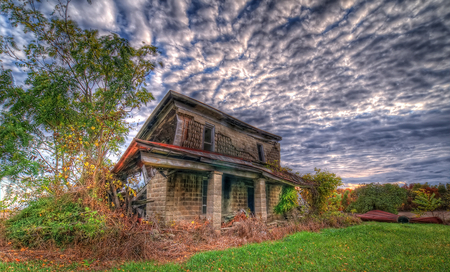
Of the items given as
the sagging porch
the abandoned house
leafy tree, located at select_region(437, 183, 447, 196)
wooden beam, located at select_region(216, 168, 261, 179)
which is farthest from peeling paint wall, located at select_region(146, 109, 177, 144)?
leafy tree, located at select_region(437, 183, 447, 196)

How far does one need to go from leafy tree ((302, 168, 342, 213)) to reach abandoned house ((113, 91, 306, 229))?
138 cm

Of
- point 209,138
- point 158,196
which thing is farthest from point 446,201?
point 158,196

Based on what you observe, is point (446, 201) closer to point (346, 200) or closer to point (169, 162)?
point (346, 200)

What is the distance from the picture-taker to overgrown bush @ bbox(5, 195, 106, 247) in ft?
17.5

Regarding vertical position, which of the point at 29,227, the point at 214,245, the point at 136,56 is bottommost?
the point at 214,245

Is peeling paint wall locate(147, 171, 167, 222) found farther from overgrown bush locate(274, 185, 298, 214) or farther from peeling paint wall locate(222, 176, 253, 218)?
overgrown bush locate(274, 185, 298, 214)

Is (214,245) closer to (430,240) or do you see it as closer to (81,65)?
(430,240)

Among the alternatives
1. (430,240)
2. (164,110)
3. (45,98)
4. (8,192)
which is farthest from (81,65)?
(430,240)

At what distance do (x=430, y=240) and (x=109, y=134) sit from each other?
13.2 m

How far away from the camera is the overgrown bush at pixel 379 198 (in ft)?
48.3

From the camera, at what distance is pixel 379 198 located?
15.3m

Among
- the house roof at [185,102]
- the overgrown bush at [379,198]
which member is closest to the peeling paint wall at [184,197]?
the house roof at [185,102]

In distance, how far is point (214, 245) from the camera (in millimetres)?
6418

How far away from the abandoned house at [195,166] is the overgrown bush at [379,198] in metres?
7.65
